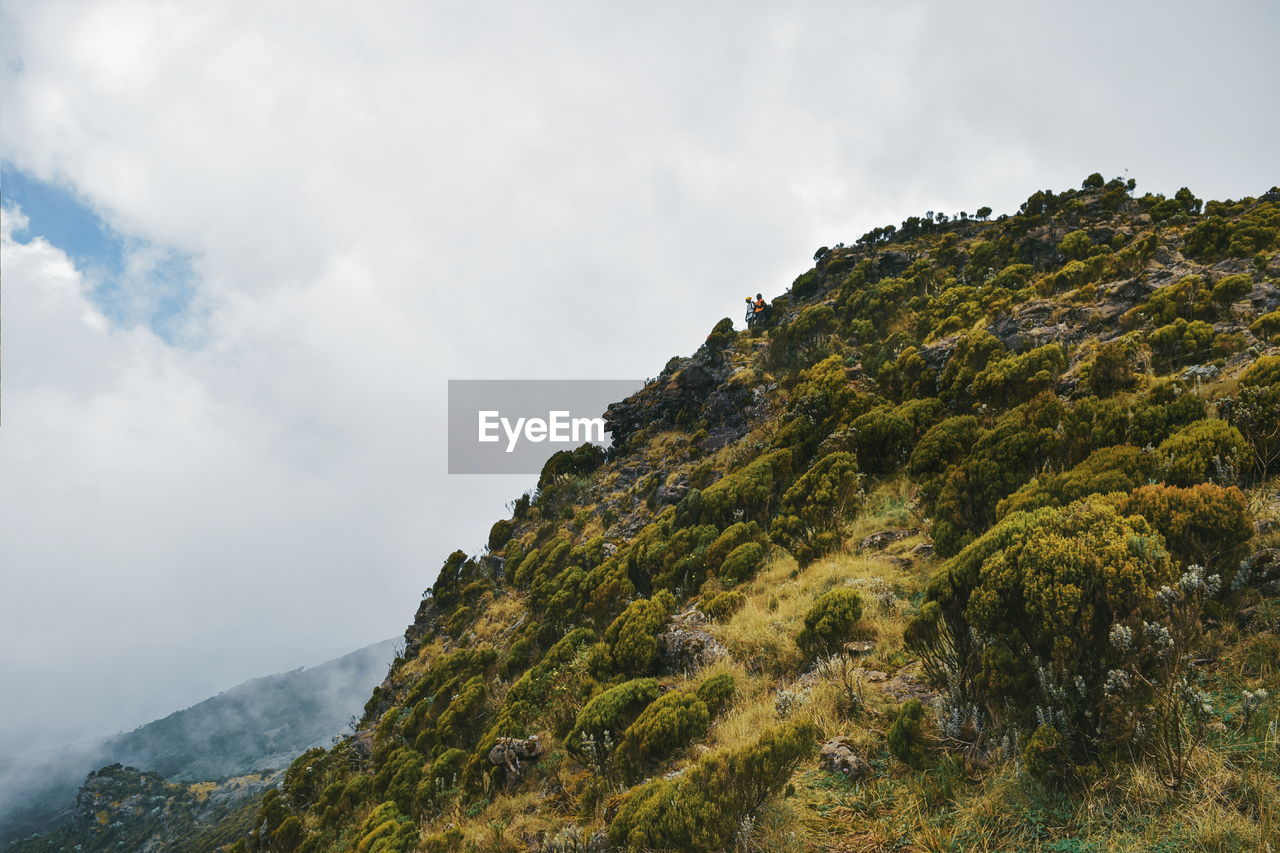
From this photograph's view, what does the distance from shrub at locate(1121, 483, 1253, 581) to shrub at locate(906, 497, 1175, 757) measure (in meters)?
0.56

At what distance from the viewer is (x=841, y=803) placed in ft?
15.6

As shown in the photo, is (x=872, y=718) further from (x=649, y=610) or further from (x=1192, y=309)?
(x=1192, y=309)

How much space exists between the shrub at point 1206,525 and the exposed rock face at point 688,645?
5973 mm

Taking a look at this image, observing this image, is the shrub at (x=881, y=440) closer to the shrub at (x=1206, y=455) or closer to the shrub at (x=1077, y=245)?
the shrub at (x=1206, y=455)

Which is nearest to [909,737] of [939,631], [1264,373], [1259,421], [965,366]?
[939,631]

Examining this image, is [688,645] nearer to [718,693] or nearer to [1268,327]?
[718,693]

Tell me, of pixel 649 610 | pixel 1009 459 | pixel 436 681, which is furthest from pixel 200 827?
pixel 1009 459

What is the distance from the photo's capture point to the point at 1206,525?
16.5ft

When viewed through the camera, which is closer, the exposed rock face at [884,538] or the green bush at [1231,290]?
the exposed rock face at [884,538]

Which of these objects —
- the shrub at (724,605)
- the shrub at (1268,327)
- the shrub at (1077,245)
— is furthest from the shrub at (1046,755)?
the shrub at (1077,245)

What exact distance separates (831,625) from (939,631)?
1915 mm

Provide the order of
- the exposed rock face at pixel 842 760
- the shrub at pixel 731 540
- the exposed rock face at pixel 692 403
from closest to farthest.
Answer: the exposed rock face at pixel 842 760
the shrub at pixel 731 540
the exposed rock face at pixel 692 403

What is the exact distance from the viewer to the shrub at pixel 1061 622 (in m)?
3.93

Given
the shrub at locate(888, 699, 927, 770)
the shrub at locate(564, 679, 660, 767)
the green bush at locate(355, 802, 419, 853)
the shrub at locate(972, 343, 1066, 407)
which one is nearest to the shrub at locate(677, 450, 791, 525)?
the shrub at locate(972, 343, 1066, 407)
